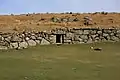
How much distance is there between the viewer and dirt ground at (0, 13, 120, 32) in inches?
709

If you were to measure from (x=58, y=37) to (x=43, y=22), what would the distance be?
10.7 ft

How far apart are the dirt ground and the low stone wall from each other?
94cm

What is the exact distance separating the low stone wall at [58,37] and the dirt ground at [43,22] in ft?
3.08

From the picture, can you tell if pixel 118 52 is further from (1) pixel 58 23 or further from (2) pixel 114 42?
(1) pixel 58 23

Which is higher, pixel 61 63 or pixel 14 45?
pixel 14 45

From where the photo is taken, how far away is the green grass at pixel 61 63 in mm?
9836

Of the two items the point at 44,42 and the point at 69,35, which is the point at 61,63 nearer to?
the point at 44,42

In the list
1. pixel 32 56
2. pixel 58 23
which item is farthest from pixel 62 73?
pixel 58 23

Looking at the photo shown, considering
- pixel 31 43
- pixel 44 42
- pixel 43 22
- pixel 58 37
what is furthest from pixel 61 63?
pixel 43 22

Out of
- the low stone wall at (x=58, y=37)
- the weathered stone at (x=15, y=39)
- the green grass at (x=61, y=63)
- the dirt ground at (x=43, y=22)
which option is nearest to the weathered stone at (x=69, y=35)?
the low stone wall at (x=58, y=37)

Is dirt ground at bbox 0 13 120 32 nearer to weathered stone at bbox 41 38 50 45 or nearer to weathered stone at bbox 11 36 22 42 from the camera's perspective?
weathered stone at bbox 41 38 50 45

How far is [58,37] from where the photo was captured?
1727cm

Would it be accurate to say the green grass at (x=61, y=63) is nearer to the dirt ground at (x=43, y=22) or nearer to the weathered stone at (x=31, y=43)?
the weathered stone at (x=31, y=43)

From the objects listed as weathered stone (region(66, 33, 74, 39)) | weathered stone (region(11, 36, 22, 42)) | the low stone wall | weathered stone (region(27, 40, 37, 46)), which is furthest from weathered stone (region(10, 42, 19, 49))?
weathered stone (region(66, 33, 74, 39))
